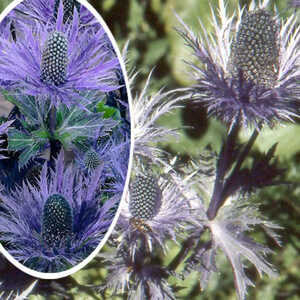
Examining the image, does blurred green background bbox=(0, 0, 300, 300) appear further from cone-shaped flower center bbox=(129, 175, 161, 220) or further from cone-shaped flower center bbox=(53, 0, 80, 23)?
cone-shaped flower center bbox=(53, 0, 80, 23)

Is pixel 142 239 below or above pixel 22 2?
below

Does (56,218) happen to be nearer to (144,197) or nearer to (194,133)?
(144,197)

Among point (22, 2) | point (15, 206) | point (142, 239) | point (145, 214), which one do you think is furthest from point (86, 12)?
point (142, 239)

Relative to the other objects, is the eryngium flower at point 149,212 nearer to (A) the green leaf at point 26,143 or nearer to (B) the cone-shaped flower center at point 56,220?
(B) the cone-shaped flower center at point 56,220

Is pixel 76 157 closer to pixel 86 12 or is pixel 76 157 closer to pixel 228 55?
pixel 86 12

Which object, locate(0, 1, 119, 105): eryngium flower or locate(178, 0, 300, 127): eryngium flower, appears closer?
locate(0, 1, 119, 105): eryngium flower

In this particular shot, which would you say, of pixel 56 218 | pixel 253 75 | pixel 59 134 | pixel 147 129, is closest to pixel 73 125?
pixel 59 134

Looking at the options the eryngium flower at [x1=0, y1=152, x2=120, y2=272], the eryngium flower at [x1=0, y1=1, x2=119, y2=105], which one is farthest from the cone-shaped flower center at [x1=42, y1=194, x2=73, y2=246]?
the eryngium flower at [x1=0, y1=1, x2=119, y2=105]
